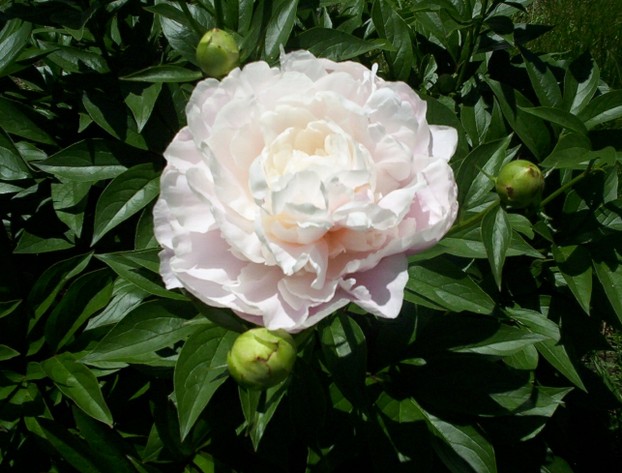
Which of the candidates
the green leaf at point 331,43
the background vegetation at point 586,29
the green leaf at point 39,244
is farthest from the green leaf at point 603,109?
the background vegetation at point 586,29

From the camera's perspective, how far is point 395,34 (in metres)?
1.47

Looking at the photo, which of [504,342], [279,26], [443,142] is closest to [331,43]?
[279,26]

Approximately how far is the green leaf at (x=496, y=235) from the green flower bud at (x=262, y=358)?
0.33m

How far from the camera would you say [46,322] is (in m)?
1.31

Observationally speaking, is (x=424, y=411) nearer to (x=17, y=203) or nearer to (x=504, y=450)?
(x=504, y=450)

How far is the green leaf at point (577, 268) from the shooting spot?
4.21ft

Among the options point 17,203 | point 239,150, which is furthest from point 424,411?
point 17,203

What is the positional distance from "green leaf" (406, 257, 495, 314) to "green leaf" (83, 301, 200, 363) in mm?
365

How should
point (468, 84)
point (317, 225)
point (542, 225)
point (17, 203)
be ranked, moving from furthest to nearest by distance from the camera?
point (468, 84) → point (17, 203) → point (542, 225) → point (317, 225)

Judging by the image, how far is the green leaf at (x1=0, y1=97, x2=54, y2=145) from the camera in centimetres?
138

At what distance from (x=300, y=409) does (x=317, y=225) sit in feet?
1.48

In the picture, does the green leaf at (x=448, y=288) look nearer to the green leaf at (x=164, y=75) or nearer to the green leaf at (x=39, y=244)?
the green leaf at (x=164, y=75)

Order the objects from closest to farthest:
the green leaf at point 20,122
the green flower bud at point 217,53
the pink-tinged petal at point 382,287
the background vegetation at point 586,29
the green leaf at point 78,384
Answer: the pink-tinged petal at point 382,287
the green flower bud at point 217,53
the green leaf at point 78,384
the green leaf at point 20,122
the background vegetation at point 586,29

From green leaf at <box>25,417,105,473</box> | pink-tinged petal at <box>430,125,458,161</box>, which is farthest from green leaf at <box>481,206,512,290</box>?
green leaf at <box>25,417,105,473</box>
